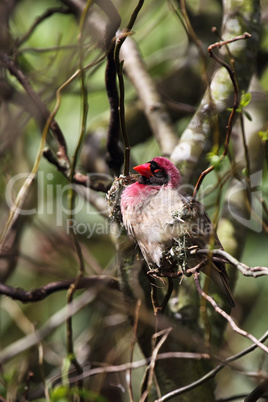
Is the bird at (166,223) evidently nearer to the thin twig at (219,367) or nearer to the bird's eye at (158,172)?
the bird's eye at (158,172)

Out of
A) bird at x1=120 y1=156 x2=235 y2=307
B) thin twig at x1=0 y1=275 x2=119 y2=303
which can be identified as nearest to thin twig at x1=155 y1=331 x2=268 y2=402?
bird at x1=120 y1=156 x2=235 y2=307

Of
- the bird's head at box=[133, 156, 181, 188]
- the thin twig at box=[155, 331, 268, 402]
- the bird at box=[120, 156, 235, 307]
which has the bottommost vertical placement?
the thin twig at box=[155, 331, 268, 402]

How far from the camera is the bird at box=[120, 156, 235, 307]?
6.50ft

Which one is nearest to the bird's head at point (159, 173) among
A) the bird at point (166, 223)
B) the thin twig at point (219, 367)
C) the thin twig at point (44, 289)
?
the bird at point (166, 223)

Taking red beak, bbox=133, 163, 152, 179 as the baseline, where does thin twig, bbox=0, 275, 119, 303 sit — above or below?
below

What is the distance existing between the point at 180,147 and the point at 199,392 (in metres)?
1.22

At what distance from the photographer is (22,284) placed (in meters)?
4.25

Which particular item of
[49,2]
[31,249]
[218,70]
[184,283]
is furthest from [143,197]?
[49,2]

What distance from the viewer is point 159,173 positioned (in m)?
2.26

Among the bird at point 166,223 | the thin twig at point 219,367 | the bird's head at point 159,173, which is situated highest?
the bird's head at point 159,173

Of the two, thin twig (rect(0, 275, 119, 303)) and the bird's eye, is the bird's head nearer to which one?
the bird's eye

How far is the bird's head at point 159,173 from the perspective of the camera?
224 cm

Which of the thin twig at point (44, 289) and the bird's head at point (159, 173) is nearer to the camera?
the bird's head at point (159, 173)

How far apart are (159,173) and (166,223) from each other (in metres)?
0.30
